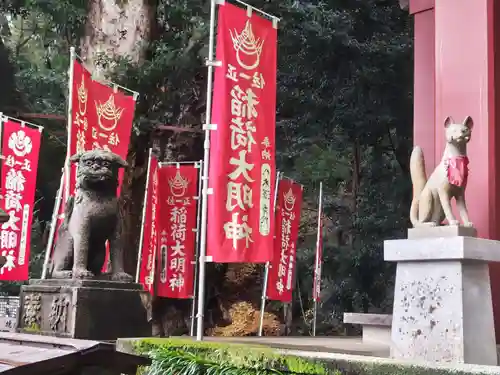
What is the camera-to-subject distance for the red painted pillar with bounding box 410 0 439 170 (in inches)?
299

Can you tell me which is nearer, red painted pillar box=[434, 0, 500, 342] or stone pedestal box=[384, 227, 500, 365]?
stone pedestal box=[384, 227, 500, 365]

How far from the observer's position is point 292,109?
49.0ft

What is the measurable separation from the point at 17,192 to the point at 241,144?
4.92 metres

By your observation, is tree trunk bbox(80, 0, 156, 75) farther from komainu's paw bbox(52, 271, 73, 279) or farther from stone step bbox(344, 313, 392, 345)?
stone step bbox(344, 313, 392, 345)

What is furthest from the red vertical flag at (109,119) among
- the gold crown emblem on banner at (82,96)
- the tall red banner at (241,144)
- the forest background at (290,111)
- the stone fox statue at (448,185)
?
the stone fox statue at (448,185)

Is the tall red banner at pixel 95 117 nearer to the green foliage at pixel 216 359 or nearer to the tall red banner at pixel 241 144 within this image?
the tall red banner at pixel 241 144

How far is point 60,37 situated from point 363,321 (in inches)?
388

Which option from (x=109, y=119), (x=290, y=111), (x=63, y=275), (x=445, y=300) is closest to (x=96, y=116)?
(x=109, y=119)

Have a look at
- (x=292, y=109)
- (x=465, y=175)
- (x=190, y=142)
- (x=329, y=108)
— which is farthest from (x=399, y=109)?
(x=465, y=175)

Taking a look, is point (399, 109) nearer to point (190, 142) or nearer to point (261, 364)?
point (190, 142)

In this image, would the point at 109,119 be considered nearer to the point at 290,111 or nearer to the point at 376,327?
the point at 376,327

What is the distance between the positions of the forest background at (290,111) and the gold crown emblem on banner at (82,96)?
2379mm

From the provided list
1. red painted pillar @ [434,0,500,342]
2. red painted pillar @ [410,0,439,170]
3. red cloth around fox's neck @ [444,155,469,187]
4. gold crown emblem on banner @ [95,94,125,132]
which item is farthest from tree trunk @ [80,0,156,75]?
red cloth around fox's neck @ [444,155,469,187]

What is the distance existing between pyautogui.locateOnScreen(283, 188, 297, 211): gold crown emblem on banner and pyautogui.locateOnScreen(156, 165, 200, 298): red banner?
172 centimetres
